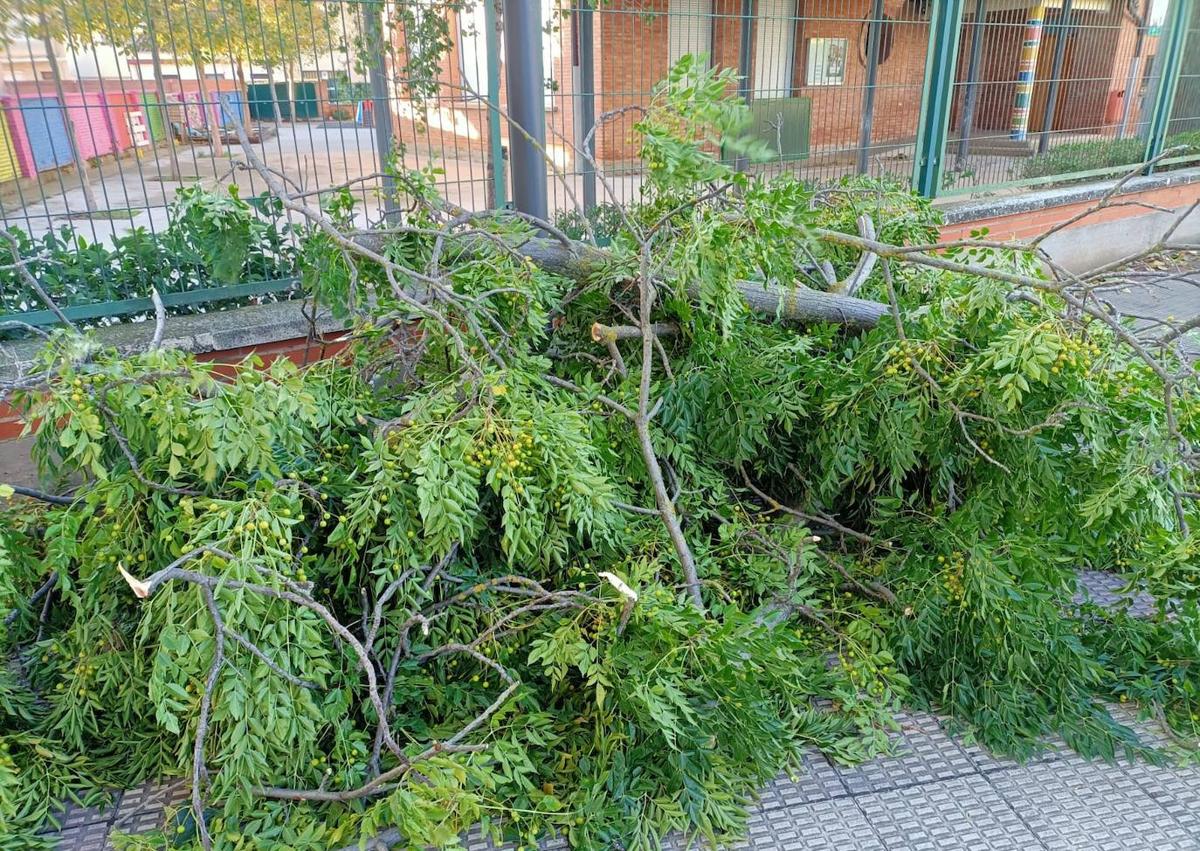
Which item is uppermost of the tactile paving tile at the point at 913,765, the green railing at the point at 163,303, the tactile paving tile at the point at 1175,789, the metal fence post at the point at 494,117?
the metal fence post at the point at 494,117

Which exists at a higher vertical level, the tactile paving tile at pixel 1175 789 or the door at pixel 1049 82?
the door at pixel 1049 82

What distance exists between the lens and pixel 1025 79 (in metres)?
7.54

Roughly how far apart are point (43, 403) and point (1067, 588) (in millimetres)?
3109

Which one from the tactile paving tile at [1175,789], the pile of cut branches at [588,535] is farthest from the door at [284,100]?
the tactile paving tile at [1175,789]

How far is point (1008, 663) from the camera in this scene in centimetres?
273

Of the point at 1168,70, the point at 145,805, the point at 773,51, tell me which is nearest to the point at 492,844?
the point at 145,805

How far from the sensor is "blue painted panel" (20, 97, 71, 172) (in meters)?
3.86

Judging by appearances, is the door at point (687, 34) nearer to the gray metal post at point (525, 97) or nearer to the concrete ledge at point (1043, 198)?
the gray metal post at point (525, 97)

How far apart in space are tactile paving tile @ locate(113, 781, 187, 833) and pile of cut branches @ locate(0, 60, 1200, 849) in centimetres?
6

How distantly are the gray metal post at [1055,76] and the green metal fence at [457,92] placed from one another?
20 mm

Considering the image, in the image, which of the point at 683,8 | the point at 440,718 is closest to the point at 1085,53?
the point at 683,8

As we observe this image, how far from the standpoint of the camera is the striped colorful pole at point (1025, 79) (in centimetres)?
750

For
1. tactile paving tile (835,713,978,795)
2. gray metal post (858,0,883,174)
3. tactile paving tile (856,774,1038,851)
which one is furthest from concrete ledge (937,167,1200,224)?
tactile paving tile (856,774,1038,851)

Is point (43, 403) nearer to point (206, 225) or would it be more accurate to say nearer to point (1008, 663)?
point (206, 225)
